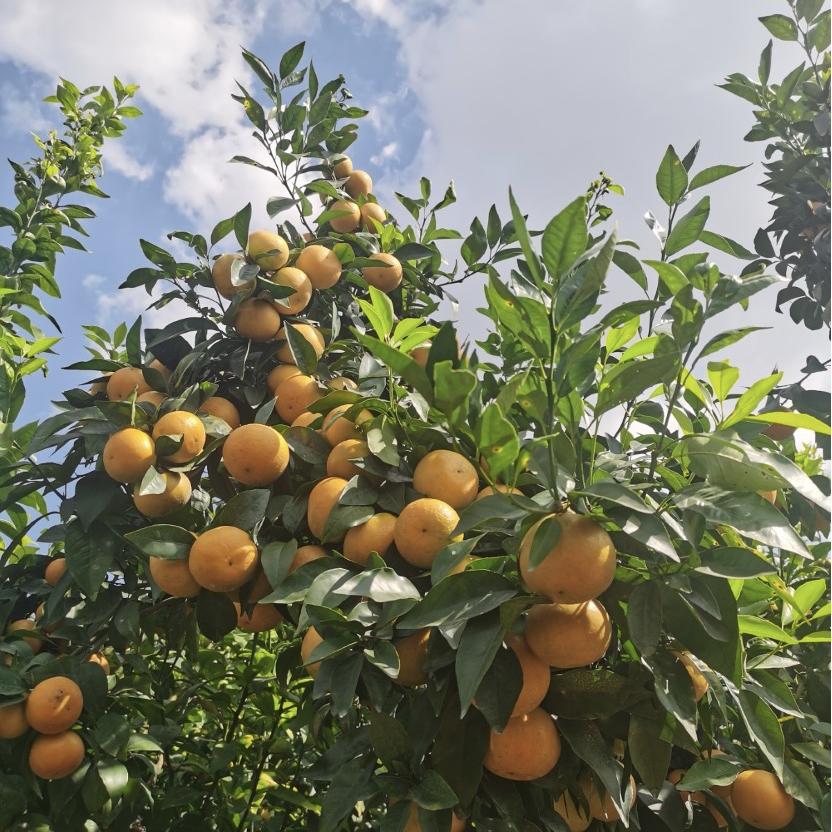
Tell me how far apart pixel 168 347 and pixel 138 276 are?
22 centimetres

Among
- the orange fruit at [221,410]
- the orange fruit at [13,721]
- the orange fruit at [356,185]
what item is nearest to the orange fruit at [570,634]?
the orange fruit at [221,410]

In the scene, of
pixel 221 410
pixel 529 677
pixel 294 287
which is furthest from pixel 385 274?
pixel 529 677

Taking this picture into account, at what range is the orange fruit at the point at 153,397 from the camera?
1673 mm

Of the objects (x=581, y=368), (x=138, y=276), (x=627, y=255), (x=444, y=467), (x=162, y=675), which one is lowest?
(x=162, y=675)

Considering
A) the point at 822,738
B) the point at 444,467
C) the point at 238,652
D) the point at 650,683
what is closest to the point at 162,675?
the point at 238,652

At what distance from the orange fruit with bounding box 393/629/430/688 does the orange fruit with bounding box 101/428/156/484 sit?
668 mm

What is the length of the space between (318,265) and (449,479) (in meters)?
1.00

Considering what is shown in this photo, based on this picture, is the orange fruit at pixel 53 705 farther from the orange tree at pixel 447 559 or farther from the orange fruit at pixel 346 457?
the orange fruit at pixel 346 457

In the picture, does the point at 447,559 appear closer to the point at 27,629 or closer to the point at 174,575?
the point at 174,575

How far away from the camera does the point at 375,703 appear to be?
1135 millimetres

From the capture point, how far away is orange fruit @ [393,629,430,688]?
1157 millimetres

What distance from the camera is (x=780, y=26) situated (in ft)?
8.80

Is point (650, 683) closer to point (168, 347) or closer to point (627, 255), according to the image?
point (627, 255)

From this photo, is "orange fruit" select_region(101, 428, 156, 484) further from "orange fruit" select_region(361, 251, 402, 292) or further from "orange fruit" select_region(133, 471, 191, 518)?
"orange fruit" select_region(361, 251, 402, 292)
